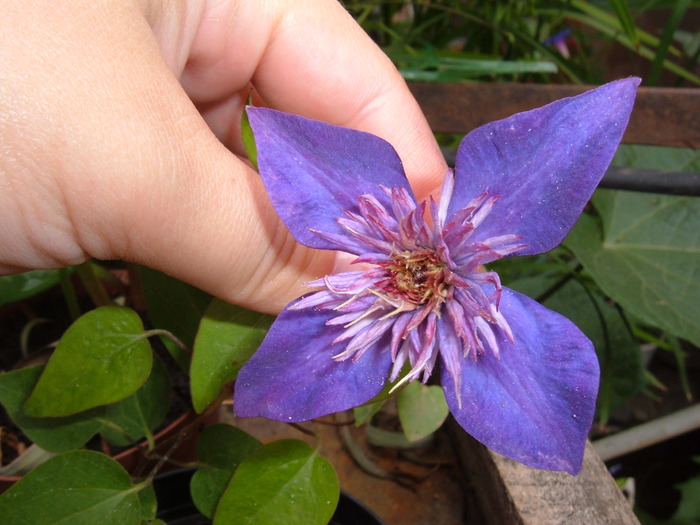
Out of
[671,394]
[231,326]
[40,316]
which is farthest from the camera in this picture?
[671,394]

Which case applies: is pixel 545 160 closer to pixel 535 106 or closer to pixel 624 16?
pixel 535 106

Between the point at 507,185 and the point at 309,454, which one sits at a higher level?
the point at 507,185

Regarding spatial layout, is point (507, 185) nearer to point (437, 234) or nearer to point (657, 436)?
point (437, 234)

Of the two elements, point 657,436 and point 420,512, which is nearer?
point 420,512

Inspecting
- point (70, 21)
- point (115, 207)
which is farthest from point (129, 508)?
point (70, 21)

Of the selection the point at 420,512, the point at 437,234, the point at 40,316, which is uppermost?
the point at 437,234

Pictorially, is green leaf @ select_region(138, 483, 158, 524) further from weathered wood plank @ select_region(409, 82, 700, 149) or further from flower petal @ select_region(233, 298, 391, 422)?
weathered wood plank @ select_region(409, 82, 700, 149)

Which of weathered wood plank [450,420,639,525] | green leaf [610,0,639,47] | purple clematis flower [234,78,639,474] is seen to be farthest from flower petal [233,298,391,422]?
green leaf [610,0,639,47]
